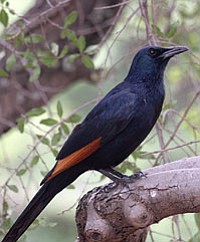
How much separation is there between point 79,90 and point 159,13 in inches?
129

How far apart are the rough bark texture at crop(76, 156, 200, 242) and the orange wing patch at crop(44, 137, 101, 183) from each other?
6.7 inches

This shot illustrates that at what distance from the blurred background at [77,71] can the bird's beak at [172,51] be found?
9.5 inches

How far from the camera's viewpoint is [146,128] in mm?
3412

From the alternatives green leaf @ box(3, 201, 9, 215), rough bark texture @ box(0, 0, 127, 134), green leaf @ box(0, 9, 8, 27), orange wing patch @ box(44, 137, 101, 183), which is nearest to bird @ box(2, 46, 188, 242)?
orange wing patch @ box(44, 137, 101, 183)

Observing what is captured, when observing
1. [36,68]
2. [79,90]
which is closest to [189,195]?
→ [36,68]

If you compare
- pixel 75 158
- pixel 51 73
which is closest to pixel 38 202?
pixel 75 158

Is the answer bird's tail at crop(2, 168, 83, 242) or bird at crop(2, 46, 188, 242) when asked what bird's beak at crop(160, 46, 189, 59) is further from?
bird's tail at crop(2, 168, 83, 242)

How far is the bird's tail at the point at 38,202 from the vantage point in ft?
10.5

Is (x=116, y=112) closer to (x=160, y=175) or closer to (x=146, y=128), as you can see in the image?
(x=146, y=128)

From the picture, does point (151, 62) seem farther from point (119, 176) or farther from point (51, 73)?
point (51, 73)

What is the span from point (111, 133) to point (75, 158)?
0.23 metres

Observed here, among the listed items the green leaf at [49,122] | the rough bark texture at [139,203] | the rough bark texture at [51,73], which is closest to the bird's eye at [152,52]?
the green leaf at [49,122]

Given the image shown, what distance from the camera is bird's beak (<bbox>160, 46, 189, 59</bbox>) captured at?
3.48 meters

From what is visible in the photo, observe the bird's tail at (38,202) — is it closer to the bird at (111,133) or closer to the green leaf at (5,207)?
the bird at (111,133)
